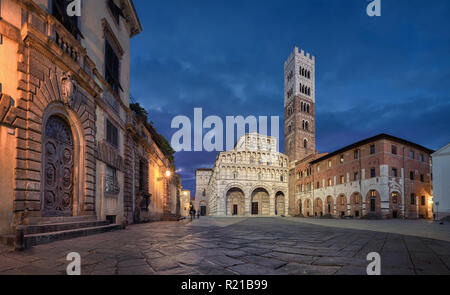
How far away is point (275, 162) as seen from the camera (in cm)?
5394

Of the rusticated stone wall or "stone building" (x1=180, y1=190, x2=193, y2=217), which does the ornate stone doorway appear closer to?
the rusticated stone wall

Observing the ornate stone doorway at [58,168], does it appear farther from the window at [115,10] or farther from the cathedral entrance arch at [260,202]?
the cathedral entrance arch at [260,202]

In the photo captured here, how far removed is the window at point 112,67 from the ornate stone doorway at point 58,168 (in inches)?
187

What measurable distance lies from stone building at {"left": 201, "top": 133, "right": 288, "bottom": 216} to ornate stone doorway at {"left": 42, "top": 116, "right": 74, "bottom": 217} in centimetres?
4177

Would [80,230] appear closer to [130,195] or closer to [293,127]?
[130,195]

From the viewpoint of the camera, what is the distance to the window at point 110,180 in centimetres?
1035

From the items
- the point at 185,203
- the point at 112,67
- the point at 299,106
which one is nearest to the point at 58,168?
Result: the point at 112,67

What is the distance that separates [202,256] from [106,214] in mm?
7656

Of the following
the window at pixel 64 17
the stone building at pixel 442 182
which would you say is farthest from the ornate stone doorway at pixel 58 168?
the stone building at pixel 442 182

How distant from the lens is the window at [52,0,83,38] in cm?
727
